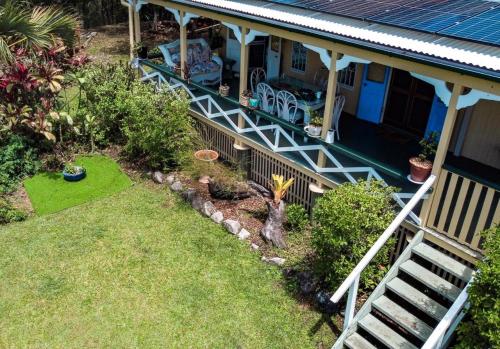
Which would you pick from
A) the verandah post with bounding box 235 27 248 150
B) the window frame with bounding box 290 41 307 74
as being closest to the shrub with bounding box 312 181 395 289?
the verandah post with bounding box 235 27 248 150

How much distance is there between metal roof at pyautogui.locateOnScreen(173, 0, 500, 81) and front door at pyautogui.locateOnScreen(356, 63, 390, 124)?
244 centimetres

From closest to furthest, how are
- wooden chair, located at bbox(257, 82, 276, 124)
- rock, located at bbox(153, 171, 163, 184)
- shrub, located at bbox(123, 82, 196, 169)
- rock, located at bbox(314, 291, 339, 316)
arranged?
1. rock, located at bbox(314, 291, 339, 316)
2. wooden chair, located at bbox(257, 82, 276, 124)
3. shrub, located at bbox(123, 82, 196, 169)
4. rock, located at bbox(153, 171, 163, 184)

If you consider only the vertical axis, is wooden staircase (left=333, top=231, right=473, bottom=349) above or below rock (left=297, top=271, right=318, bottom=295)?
above

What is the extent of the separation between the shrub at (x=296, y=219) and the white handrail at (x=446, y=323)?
381 cm

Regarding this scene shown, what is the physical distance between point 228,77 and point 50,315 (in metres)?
9.68

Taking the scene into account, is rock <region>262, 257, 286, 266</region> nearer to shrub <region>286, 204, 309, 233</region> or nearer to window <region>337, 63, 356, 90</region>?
shrub <region>286, 204, 309, 233</region>

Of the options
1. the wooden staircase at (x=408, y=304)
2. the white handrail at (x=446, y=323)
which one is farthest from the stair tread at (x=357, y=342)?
the white handrail at (x=446, y=323)

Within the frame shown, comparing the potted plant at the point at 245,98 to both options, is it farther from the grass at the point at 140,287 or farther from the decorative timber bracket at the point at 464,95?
the decorative timber bracket at the point at 464,95

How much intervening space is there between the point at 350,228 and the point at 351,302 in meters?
1.09

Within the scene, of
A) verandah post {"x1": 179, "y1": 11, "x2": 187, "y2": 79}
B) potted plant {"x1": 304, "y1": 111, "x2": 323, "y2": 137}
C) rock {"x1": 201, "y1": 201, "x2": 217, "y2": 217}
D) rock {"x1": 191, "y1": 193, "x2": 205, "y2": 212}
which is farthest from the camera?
verandah post {"x1": 179, "y1": 11, "x2": 187, "y2": 79}

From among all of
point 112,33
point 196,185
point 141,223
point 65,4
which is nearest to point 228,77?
point 196,185

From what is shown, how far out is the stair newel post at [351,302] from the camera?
687 centimetres

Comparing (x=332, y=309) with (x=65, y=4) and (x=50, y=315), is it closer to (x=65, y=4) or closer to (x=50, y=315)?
(x=50, y=315)

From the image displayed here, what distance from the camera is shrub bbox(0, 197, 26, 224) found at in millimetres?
10055
